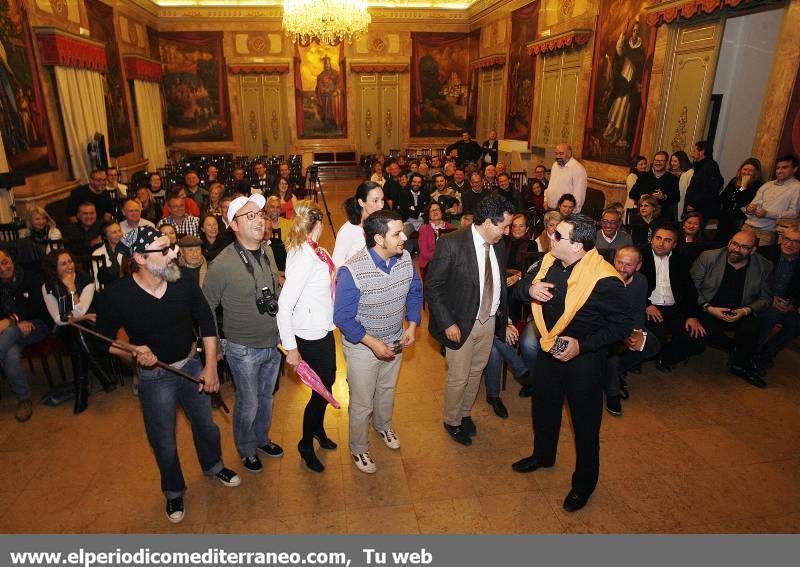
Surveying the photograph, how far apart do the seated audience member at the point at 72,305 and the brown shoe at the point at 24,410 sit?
0.33 m

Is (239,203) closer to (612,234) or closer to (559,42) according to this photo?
(612,234)

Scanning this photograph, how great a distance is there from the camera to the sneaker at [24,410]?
365 cm

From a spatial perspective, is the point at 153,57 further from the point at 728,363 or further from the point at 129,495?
the point at 728,363

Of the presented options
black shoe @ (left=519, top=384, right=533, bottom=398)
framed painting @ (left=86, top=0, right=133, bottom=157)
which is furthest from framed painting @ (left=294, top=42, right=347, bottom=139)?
black shoe @ (left=519, top=384, right=533, bottom=398)

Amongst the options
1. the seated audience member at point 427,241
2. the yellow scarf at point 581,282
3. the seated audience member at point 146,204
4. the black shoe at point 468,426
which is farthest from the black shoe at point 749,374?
the seated audience member at point 146,204

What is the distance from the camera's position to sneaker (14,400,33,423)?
12.0 ft

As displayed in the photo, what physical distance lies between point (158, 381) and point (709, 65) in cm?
788

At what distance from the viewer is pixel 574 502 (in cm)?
278

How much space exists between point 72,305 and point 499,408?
354 cm

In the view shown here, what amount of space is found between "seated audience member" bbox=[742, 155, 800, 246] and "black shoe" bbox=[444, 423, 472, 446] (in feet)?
13.5

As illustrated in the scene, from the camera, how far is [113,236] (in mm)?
4344

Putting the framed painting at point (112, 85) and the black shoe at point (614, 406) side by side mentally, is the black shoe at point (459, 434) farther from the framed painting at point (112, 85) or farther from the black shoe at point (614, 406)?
the framed painting at point (112, 85)

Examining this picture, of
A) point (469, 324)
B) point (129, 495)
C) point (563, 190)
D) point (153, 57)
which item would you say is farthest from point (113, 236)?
point (153, 57)

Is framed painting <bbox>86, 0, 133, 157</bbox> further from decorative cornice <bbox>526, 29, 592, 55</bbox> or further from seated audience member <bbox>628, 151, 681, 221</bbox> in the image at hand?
seated audience member <bbox>628, 151, 681, 221</bbox>
